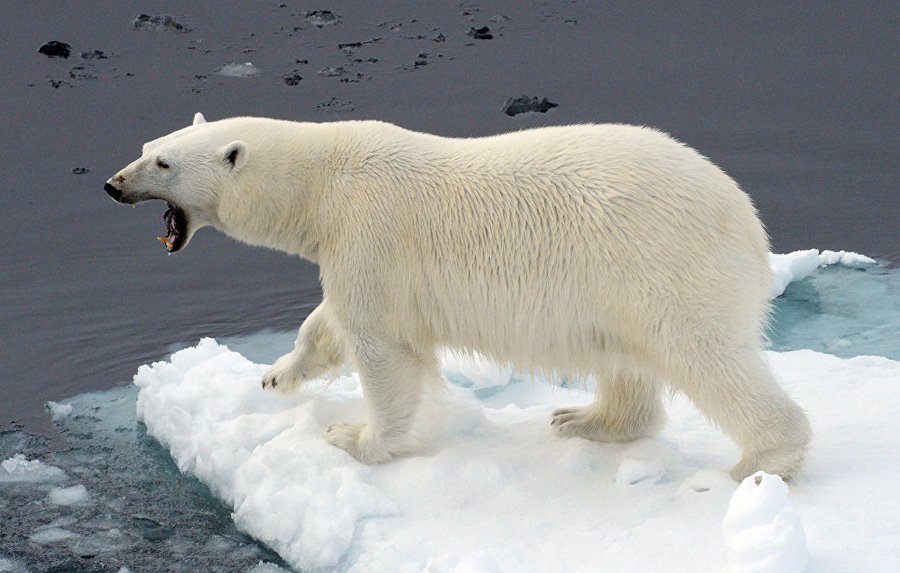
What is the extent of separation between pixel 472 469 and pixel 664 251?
1.26 metres

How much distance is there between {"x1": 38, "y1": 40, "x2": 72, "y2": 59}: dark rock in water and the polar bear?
6585 millimetres

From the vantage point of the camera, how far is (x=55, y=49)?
11.8 m

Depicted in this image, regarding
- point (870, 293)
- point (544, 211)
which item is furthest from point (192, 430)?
point (870, 293)

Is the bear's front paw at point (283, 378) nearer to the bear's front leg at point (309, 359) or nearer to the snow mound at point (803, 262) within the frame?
the bear's front leg at point (309, 359)

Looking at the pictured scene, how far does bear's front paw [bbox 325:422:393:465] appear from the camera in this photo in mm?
5391

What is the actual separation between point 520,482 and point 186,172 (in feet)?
6.30

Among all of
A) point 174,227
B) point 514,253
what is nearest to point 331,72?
point 174,227

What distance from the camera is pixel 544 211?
16.3ft

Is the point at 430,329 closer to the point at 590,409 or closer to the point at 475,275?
the point at 475,275

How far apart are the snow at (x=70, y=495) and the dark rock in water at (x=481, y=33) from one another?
24.3ft

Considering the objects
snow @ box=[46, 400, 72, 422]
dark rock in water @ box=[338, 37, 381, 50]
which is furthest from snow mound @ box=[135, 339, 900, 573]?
dark rock in water @ box=[338, 37, 381, 50]

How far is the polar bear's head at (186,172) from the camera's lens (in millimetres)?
5355

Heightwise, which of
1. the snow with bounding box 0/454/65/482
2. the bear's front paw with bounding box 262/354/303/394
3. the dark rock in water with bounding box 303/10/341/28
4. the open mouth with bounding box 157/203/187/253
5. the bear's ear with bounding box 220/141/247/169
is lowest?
the snow with bounding box 0/454/65/482

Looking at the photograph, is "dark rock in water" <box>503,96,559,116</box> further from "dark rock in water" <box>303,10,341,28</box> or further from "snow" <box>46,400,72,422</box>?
"snow" <box>46,400,72,422</box>
